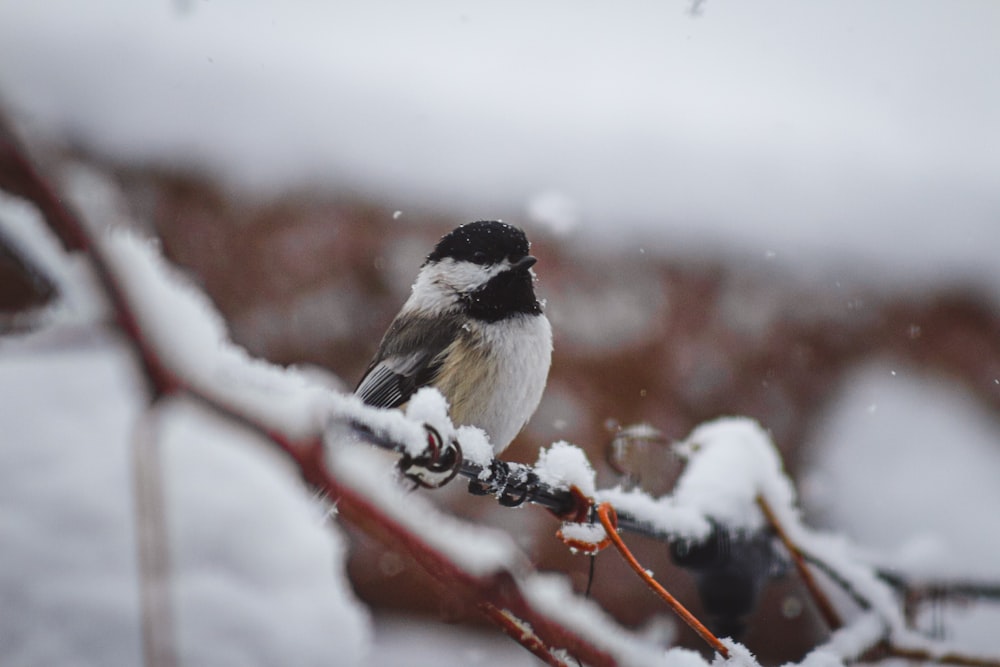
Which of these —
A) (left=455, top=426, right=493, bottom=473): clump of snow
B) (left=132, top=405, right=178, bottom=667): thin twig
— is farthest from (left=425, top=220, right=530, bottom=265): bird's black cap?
(left=132, top=405, right=178, bottom=667): thin twig

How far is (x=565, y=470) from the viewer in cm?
90

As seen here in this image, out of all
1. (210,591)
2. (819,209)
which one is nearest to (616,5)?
(819,209)

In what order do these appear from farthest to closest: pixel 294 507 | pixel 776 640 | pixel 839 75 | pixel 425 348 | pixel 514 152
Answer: pixel 514 152
pixel 839 75
pixel 776 640
pixel 425 348
pixel 294 507

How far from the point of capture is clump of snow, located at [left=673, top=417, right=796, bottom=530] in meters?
1.18

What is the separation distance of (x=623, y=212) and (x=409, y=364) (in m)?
1.59

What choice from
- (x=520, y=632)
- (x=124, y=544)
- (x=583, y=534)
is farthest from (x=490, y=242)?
(x=520, y=632)

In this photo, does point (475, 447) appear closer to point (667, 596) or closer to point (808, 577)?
point (667, 596)

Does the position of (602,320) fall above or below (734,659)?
above

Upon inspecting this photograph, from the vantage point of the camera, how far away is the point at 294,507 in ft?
3.06

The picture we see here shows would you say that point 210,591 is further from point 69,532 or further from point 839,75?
point 839,75

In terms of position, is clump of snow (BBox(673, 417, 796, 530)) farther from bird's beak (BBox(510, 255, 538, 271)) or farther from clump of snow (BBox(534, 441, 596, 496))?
bird's beak (BBox(510, 255, 538, 271))

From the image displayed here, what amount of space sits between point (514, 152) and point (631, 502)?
7.17 ft

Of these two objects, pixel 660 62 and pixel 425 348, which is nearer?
pixel 425 348

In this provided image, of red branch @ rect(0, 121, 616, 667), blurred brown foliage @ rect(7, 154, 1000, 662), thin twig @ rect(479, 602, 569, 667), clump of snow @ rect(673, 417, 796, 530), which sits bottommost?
red branch @ rect(0, 121, 616, 667)
